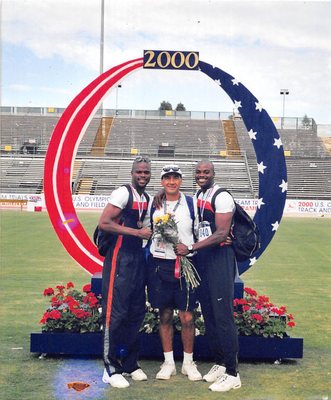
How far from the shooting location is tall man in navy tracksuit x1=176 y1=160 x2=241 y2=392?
5.38 metres

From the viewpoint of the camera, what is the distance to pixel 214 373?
5613mm

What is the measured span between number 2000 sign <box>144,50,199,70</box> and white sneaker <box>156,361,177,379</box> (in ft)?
9.69

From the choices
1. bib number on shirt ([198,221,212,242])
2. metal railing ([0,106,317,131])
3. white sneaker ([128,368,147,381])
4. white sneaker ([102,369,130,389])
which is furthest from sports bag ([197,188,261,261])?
metal railing ([0,106,317,131])

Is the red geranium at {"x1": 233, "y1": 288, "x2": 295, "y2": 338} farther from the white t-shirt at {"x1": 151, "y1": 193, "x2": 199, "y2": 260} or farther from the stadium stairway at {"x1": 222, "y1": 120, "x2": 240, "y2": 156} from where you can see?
the stadium stairway at {"x1": 222, "y1": 120, "x2": 240, "y2": 156}

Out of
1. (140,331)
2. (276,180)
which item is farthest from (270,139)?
(140,331)

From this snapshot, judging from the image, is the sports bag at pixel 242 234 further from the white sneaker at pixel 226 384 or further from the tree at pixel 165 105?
the tree at pixel 165 105

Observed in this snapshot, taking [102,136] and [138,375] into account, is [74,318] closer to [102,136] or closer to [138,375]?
[138,375]

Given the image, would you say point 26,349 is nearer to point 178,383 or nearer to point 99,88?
point 178,383

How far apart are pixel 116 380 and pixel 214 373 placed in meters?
0.79

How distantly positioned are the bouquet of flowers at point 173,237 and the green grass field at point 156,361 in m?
0.84

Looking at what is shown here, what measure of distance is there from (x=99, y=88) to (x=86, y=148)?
34.7 m

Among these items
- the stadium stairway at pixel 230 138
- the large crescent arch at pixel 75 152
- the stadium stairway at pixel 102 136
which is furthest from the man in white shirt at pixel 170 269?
the stadium stairway at pixel 102 136

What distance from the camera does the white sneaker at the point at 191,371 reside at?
5.61 meters

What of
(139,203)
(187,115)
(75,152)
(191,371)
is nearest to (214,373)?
(191,371)
